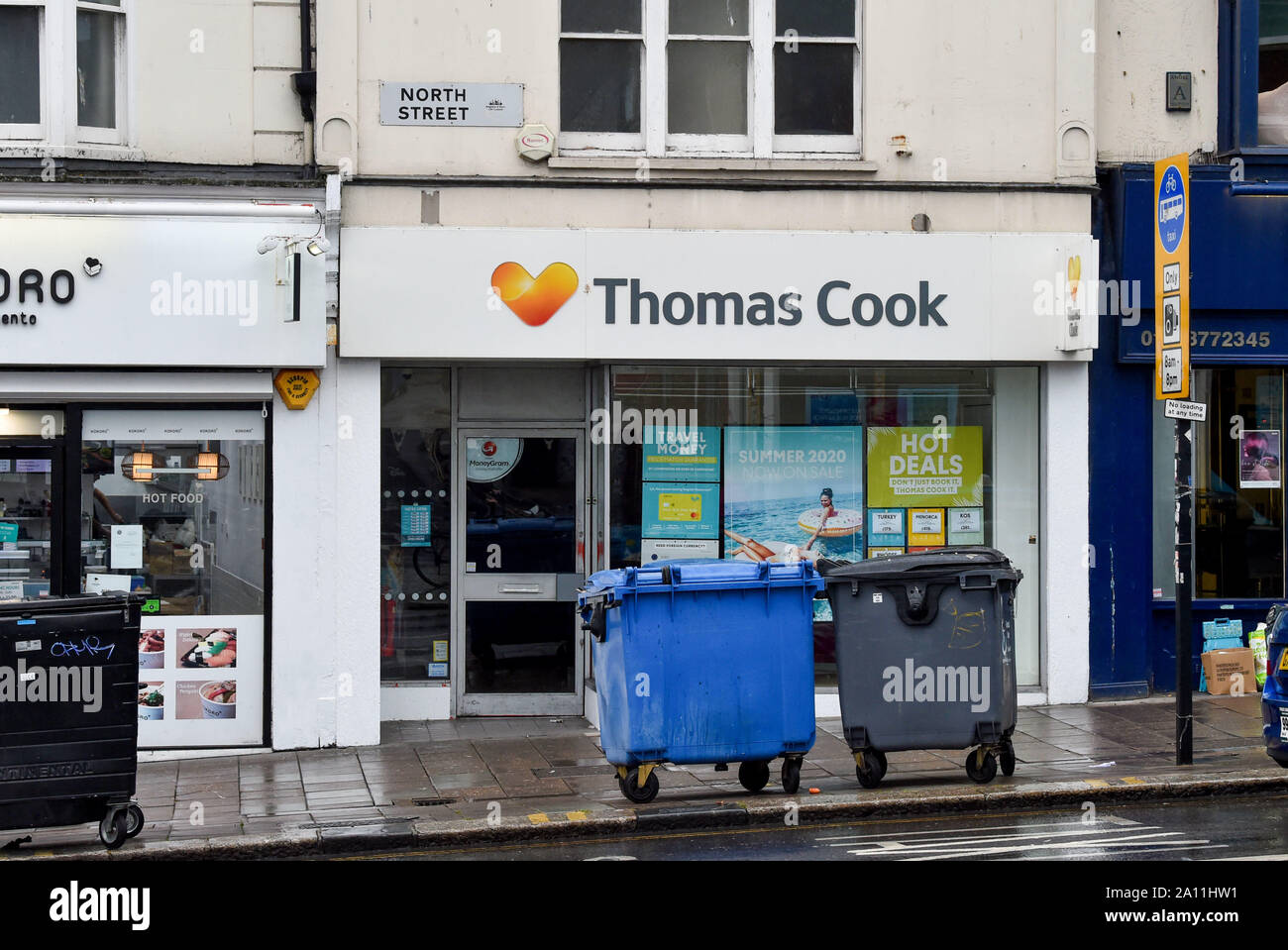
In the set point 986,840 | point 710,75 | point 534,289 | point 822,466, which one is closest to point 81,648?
point 534,289

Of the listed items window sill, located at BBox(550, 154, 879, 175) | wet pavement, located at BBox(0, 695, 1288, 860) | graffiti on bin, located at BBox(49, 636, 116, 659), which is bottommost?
wet pavement, located at BBox(0, 695, 1288, 860)

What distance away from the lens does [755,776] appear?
9.76m

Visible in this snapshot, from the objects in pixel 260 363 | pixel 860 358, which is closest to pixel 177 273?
pixel 260 363

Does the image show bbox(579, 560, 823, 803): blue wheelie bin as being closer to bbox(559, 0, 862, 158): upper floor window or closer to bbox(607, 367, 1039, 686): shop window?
bbox(607, 367, 1039, 686): shop window

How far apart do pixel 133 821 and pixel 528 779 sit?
2.77m

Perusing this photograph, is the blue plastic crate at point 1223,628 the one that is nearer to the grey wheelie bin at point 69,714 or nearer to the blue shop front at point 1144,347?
the blue shop front at point 1144,347

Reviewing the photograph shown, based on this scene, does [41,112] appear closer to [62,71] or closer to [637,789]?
[62,71]

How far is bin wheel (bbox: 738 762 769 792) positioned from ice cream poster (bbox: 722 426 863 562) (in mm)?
3293

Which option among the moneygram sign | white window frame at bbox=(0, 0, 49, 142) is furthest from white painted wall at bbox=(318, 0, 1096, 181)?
white window frame at bbox=(0, 0, 49, 142)

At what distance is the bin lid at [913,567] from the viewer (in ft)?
32.0

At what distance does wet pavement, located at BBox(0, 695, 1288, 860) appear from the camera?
9.12 metres

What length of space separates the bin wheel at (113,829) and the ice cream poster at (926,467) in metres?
6.89

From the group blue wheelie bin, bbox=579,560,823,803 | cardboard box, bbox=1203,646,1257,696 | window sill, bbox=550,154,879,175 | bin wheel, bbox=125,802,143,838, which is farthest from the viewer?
cardboard box, bbox=1203,646,1257,696

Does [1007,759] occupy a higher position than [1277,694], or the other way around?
[1277,694]
